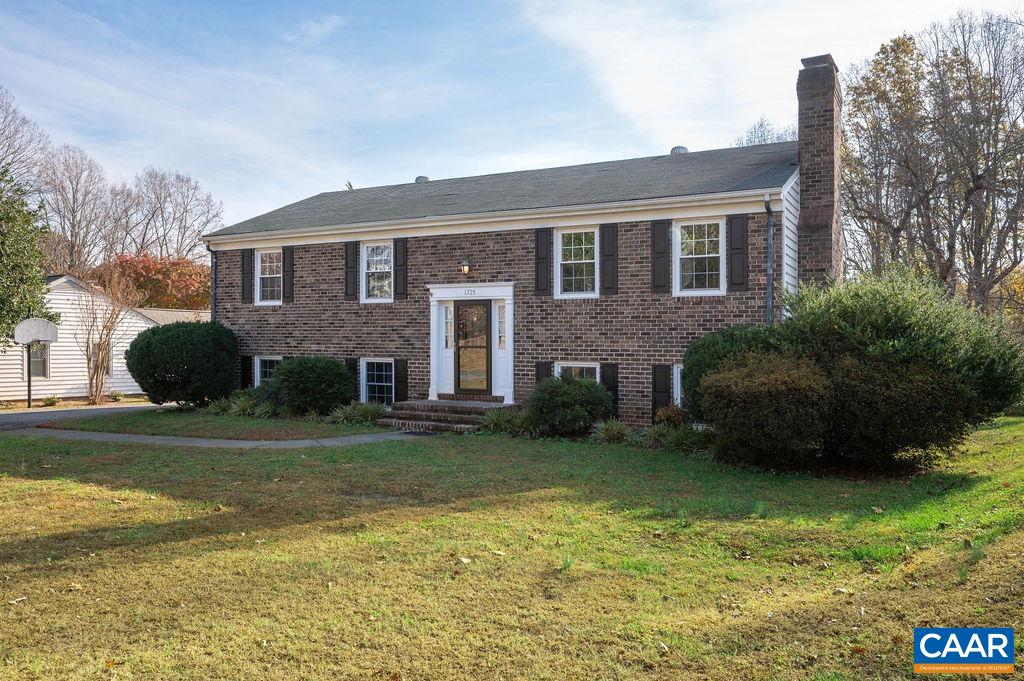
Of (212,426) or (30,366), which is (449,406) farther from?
(30,366)

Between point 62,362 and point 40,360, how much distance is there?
0.62 metres

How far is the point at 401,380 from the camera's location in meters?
16.8

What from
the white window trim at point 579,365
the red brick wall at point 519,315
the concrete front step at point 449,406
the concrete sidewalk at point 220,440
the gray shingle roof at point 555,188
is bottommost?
the concrete sidewalk at point 220,440

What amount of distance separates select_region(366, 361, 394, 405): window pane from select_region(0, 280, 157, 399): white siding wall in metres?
12.4

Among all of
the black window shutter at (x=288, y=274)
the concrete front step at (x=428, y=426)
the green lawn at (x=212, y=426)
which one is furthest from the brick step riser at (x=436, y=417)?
the black window shutter at (x=288, y=274)

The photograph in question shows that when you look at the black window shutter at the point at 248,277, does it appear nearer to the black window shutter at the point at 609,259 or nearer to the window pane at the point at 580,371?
the window pane at the point at 580,371

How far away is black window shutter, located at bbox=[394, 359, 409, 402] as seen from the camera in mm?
16766

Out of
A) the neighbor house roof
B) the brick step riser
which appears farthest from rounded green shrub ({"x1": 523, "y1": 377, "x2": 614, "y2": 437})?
the neighbor house roof

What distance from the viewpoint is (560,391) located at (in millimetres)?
13188

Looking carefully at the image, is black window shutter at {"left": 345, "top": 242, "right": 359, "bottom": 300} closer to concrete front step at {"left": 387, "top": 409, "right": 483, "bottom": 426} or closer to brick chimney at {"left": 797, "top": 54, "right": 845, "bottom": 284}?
concrete front step at {"left": 387, "top": 409, "right": 483, "bottom": 426}

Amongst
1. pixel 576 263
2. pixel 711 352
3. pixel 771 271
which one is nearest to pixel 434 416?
pixel 576 263

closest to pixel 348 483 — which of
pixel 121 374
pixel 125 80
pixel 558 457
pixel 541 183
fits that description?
pixel 558 457

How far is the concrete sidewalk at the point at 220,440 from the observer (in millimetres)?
12367

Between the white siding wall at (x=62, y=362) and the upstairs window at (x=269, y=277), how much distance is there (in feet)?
29.7
